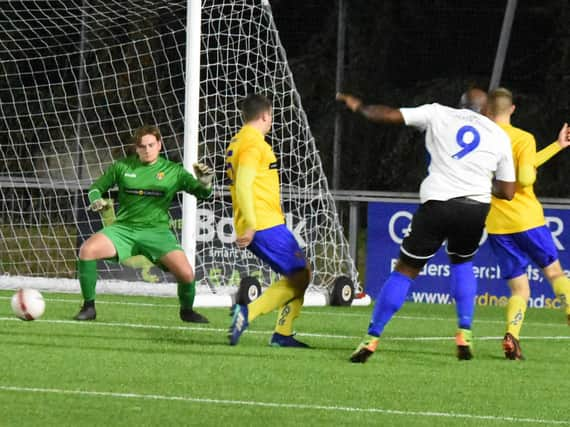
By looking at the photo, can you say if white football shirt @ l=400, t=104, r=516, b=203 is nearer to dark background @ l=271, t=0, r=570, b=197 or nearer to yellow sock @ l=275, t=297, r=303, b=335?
yellow sock @ l=275, t=297, r=303, b=335

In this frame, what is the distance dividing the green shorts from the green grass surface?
0.55m

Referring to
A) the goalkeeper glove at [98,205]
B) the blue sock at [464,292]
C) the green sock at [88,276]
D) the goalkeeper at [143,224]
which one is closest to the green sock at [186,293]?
the goalkeeper at [143,224]

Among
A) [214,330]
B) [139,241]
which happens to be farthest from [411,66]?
[214,330]

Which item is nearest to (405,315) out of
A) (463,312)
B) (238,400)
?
(463,312)

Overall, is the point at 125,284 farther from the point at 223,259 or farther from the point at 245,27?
the point at 245,27

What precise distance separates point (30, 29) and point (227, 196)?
9.53 feet

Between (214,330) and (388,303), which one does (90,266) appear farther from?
(388,303)

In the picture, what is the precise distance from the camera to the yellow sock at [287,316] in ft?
35.6

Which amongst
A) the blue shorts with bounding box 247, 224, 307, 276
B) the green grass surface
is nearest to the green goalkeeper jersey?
→ the green grass surface

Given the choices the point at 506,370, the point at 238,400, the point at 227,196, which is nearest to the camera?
the point at 238,400

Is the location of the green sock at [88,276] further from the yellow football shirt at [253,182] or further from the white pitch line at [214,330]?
the yellow football shirt at [253,182]

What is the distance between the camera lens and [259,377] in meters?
9.06

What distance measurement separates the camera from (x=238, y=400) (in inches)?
319

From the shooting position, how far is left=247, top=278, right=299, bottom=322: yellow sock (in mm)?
10680
